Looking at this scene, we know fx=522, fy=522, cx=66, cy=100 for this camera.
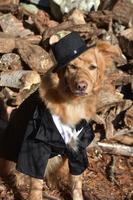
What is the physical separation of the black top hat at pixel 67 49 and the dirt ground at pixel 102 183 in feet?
5.21

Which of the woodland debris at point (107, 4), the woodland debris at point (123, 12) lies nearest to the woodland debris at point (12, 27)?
the woodland debris at point (107, 4)

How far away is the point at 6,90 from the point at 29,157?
1.90 meters

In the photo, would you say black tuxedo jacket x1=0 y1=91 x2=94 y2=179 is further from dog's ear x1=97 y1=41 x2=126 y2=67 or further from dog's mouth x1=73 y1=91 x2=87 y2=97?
dog's ear x1=97 y1=41 x2=126 y2=67

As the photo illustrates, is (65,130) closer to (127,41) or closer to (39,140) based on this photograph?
(39,140)

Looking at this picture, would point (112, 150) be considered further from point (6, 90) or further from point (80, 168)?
point (6, 90)

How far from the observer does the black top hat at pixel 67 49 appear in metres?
4.60

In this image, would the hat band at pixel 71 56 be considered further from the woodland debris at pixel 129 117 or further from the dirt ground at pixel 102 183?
the woodland debris at pixel 129 117

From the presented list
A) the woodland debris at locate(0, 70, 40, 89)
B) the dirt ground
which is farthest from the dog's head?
the woodland debris at locate(0, 70, 40, 89)

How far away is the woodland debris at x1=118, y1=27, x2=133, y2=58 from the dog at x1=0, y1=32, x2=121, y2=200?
194 centimetres

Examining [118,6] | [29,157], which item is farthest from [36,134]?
[118,6]

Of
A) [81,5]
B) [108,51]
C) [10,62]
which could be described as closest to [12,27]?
[10,62]

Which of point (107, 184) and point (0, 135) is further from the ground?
point (0, 135)

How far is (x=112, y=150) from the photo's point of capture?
6199mm

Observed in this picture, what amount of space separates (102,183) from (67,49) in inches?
73.6
